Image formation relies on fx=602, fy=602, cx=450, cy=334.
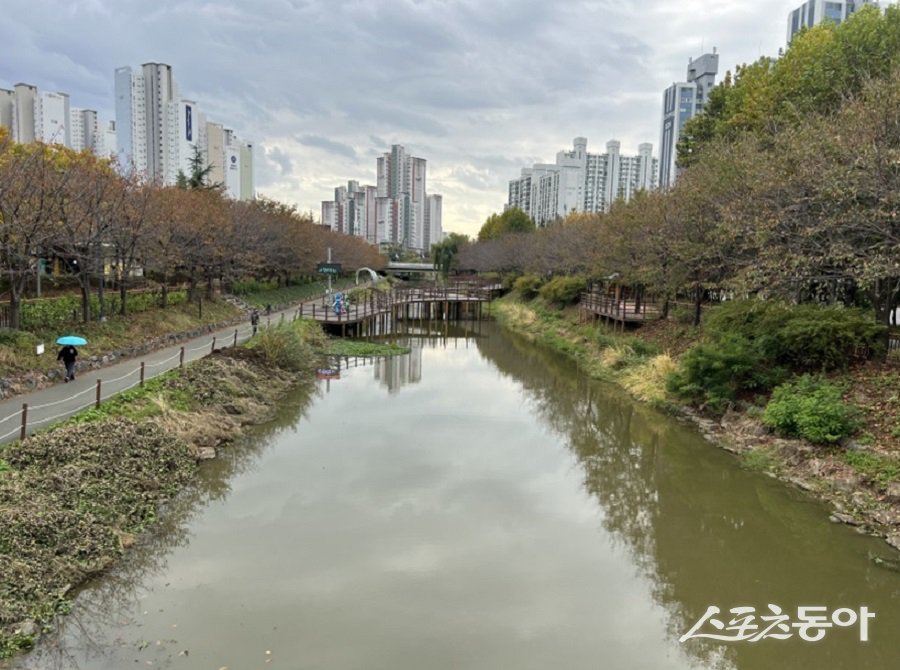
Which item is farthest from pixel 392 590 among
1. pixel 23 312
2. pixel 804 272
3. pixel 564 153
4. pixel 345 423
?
pixel 564 153

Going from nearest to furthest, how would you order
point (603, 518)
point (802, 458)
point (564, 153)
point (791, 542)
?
point (791, 542)
point (603, 518)
point (802, 458)
point (564, 153)

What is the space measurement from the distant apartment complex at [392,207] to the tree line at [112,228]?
343 feet

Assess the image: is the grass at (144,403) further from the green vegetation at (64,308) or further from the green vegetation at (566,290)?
the green vegetation at (566,290)

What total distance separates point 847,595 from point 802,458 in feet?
14.6

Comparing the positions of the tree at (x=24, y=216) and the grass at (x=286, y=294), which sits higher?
the tree at (x=24, y=216)

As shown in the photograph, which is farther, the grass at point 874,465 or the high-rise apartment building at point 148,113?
the high-rise apartment building at point 148,113

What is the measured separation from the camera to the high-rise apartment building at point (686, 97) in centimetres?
8194

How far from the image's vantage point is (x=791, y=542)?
942cm

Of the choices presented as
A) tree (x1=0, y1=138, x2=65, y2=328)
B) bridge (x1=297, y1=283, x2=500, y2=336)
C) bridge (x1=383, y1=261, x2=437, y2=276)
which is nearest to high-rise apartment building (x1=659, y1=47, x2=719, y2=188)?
bridge (x1=383, y1=261, x2=437, y2=276)

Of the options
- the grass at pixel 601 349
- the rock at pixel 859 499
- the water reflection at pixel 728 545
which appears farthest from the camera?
the grass at pixel 601 349

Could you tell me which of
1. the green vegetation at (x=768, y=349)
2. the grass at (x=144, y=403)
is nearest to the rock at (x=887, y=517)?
the green vegetation at (x=768, y=349)

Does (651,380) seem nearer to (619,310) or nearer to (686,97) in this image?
(619,310)

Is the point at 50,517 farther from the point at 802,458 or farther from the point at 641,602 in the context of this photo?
the point at 802,458

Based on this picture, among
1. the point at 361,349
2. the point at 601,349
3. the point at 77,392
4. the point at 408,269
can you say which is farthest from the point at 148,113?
the point at 77,392
